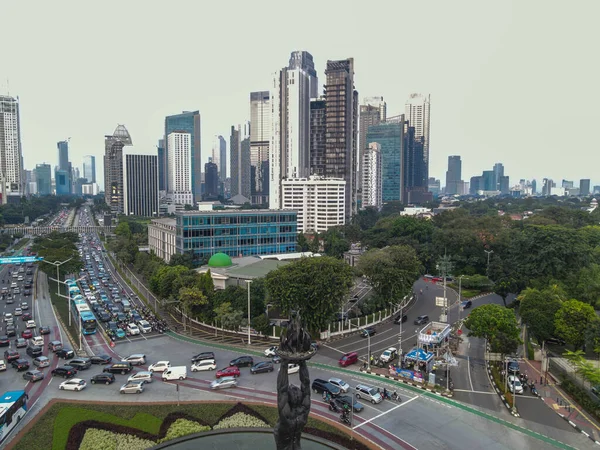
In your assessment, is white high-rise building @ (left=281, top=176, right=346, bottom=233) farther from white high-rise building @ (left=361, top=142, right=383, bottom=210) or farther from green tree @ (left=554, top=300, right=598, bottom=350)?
green tree @ (left=554, top=300, right=598, bottom=350)

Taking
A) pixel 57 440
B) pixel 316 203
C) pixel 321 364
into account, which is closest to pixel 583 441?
pixel 321 364

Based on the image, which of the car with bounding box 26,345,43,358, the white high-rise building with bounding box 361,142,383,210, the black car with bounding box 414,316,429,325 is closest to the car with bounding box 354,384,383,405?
the black car with bounding box 414,316,429,325

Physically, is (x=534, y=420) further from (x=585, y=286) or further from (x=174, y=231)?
(x=174, y=231)

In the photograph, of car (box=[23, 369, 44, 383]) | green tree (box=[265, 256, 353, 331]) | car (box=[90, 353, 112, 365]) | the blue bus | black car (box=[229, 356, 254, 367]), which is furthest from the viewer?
green tree (box=[265, 256, 353, 331])

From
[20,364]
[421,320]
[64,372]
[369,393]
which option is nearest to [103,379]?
[64,372]

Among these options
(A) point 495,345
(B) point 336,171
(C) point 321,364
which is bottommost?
(C) point 321,364

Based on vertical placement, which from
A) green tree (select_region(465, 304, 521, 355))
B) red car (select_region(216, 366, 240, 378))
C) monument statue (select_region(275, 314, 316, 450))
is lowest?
red car (select_region(216, 366, 240, 378))

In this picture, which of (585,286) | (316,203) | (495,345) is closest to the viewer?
(495,345)
